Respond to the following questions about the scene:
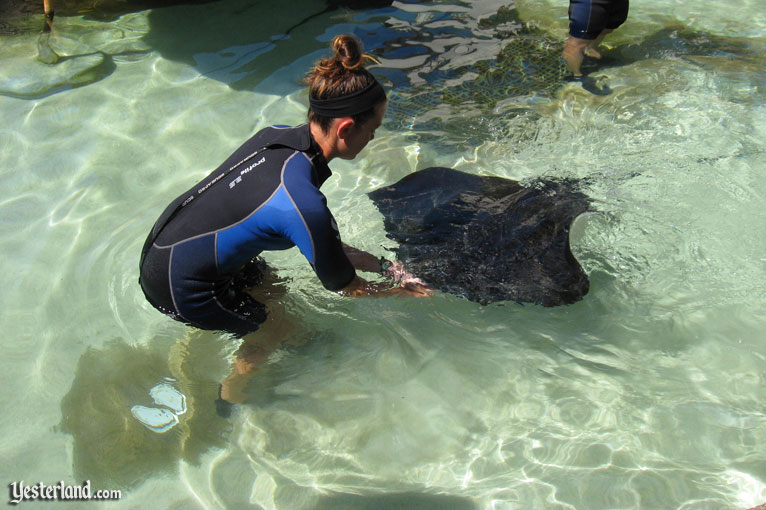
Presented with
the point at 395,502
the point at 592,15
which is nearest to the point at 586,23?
the point at 592,15

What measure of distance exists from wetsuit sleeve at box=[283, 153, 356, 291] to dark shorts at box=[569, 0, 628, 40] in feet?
14.1

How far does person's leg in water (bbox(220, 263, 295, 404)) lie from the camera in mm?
3014

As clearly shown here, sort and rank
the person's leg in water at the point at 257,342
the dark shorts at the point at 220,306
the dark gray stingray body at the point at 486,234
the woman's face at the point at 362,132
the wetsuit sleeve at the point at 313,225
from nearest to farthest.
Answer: the wetsuit sleeve at the point at 313,225 < the woman's face at the point at 362,132 < the dark shorts at the point at 220,306 < the person's leg in water at the point at 257,342 < the dark gray stingray body at the point at 486,234

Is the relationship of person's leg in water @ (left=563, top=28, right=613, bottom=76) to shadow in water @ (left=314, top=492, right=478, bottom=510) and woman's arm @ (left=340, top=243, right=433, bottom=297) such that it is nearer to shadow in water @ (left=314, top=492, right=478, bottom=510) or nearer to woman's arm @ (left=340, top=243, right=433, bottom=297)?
woman's arm @ (left=340, top=243, right=433, bottom=297)

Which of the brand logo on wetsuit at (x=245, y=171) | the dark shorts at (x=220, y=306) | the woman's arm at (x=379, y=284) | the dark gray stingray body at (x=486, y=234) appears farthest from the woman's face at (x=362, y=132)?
the dark gray stingray body at (x=486, y=234)

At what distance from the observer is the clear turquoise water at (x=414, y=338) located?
275 centimetres

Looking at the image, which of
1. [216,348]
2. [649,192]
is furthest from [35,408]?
[649,192]

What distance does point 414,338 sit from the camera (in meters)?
3.38

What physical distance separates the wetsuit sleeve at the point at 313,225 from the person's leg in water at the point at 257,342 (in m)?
0.77

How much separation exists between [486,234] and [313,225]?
5.58 feet

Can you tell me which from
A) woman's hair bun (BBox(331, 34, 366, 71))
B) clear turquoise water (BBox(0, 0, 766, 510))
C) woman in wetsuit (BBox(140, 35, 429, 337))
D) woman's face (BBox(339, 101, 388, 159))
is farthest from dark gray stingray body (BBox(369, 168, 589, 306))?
woman's hair bun (BBox(331, 34, 366, 71))

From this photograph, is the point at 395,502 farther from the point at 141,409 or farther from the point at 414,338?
the point at 141,409

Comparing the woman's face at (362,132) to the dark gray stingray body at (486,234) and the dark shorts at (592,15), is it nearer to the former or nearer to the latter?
the dark gray stingray body at (486,234)

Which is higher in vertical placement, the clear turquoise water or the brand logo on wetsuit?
the brand logo on wetsuit
